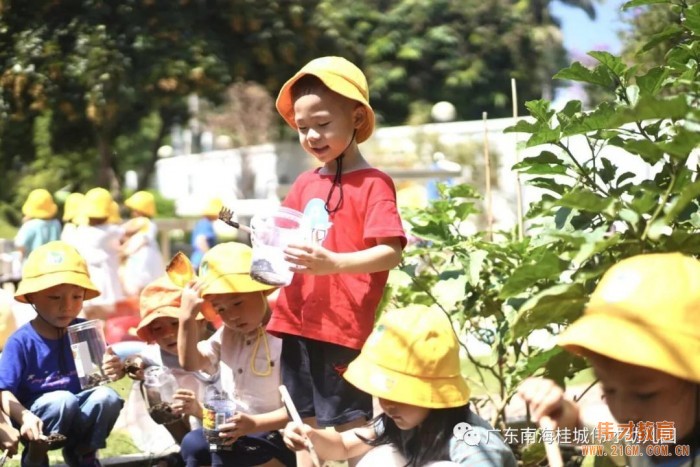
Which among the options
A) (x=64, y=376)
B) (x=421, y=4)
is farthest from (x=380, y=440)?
(x=421, y=4)

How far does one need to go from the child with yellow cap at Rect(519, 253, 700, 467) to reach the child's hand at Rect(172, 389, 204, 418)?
2.00m

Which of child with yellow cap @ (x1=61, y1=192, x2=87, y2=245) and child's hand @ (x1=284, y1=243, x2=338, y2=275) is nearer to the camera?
child's hand @ (x1=284, y1=243, x2=338, y2=275)

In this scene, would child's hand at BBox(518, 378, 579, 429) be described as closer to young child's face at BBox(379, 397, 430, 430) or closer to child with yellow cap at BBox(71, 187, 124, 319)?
young child's face at BBox(379, 397, 430, 430)

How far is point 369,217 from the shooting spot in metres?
3.50

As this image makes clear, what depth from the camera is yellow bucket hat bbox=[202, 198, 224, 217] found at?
1156 cm

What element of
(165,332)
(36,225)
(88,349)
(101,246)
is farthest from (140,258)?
(88,349)

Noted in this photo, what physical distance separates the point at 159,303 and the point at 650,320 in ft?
9.12

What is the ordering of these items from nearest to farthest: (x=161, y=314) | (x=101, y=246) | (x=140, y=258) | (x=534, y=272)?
(x=534, y=272)
(x=161, y=314)
(x=101, y=246)
(x=140, y=258)

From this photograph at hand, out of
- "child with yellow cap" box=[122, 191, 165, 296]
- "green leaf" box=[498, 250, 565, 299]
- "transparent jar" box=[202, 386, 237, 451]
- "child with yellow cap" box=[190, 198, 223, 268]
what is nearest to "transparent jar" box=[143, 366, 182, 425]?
"transparent jar" box=[202, 386, 237, 451]

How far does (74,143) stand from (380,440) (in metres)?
16.6

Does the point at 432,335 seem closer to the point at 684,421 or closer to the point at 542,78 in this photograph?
the point at 684,421

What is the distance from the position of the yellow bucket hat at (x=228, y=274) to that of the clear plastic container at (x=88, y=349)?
1.60 ft

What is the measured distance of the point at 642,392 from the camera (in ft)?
7.14

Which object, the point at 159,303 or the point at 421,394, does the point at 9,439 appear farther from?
the point at 421,394
